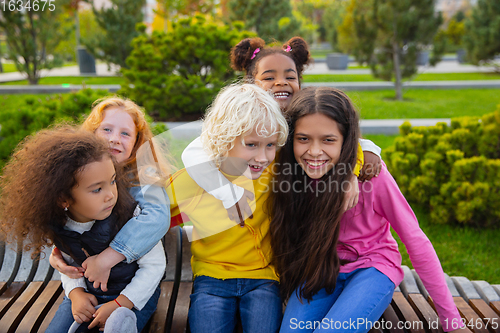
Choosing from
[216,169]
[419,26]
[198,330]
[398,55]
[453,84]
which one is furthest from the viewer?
[453,84]

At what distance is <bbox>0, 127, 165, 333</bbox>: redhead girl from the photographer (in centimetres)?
152

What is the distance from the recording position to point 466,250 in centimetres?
313

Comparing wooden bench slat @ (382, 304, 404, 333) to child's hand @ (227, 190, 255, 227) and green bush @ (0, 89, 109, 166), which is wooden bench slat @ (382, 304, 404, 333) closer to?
child's hand @ (227, 190, 255, 227)

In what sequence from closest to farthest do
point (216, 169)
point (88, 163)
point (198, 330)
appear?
point (88, 163) < point (198, 330) < point (216, 169)

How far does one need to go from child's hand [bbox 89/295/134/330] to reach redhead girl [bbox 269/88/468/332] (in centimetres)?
71

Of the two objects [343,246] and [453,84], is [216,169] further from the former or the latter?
[453,84]

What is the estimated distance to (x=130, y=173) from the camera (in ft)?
6.23

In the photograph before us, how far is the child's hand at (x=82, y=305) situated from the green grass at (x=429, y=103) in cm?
567

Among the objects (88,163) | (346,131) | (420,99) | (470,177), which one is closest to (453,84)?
(420,99)

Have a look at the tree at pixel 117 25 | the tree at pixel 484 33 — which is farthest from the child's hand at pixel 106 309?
the tree at pixel 484 33

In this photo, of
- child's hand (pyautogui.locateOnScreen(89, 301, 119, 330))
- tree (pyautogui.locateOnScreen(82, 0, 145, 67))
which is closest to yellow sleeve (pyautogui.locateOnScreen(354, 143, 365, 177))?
child's hand (pyautogui.locateOnScreen(89, 301, 119, 330))

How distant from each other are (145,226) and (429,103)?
28.1ft

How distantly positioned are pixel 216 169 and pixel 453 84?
11060 millimetres

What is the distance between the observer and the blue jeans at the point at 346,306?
1661 millimetres
